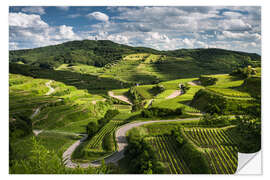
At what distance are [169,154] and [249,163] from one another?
8.97ft

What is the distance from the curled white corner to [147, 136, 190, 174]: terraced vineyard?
1.80 m

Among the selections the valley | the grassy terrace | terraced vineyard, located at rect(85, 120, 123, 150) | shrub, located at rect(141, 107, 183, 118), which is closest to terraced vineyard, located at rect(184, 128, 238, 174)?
the valley

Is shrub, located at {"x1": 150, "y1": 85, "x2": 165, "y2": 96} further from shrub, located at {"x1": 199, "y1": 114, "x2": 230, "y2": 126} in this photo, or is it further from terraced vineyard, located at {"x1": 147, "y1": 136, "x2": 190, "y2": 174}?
terraced vineyard, located at {"x1": 147, "y1": 136, "x2": 190, "y2": 174}

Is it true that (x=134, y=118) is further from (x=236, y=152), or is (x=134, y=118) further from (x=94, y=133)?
(x=236, y=152)

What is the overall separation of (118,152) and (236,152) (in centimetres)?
440

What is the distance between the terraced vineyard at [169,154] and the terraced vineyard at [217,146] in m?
0.83

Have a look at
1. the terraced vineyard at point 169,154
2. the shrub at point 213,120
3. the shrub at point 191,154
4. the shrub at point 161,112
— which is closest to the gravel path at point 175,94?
the shrub at point 161,112

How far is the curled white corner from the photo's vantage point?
604 centimetres

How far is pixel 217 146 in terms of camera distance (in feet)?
22.5

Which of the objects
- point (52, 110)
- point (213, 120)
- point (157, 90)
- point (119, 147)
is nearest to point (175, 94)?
point (157, 90)

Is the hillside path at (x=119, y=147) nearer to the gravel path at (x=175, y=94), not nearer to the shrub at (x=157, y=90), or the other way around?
the gravel path at (x=175, y=94)

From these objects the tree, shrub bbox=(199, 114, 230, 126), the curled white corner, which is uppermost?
shrub bbox=(199, 114, 230, 126)

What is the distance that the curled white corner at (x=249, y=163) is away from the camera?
19.8 feet

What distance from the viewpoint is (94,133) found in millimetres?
9469
